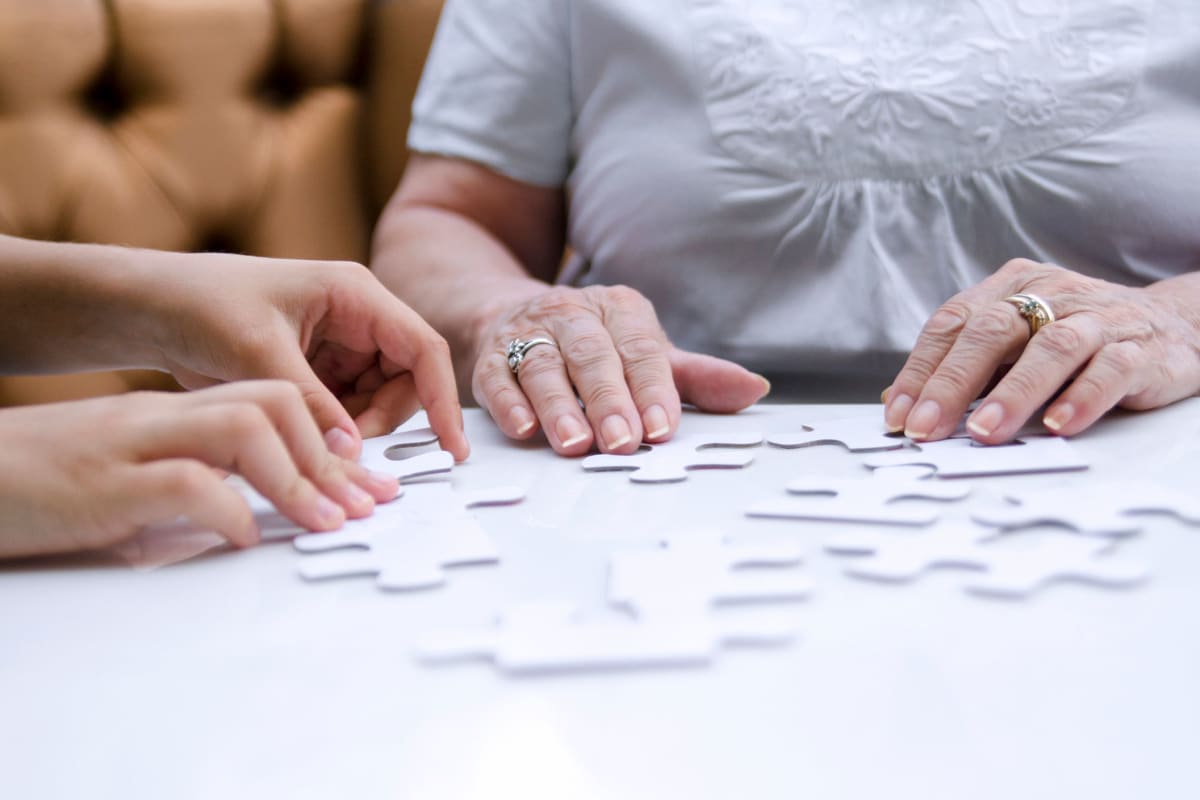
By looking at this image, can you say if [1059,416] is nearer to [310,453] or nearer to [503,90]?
[310,453]

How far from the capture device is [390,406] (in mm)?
903

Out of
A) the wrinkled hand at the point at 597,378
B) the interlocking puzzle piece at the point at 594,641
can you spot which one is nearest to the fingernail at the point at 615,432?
the wrinkled hand at the point at 597,378

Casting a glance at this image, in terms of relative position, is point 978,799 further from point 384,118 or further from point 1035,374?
point 384,118

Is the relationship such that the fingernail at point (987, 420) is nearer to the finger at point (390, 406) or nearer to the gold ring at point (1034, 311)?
the gold ring at point (1034, 311)

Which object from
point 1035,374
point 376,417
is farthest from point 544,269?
point 1035,374

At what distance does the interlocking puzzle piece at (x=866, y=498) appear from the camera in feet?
1.99

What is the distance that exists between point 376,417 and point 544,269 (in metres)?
0.62

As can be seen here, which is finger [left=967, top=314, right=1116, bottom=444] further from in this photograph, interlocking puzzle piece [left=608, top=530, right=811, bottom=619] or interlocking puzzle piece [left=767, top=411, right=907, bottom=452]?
interlocking puzzle piece [left=608, top=530, right=811, bottom=619]

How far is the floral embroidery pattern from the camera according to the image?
1086 mm

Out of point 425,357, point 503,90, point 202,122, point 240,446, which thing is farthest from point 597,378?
point 202,122

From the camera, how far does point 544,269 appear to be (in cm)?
147

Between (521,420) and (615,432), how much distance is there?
0.10 meters

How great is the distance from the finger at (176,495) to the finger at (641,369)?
1.05 feet

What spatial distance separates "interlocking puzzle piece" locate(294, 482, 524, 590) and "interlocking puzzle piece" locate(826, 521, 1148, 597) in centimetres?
21
